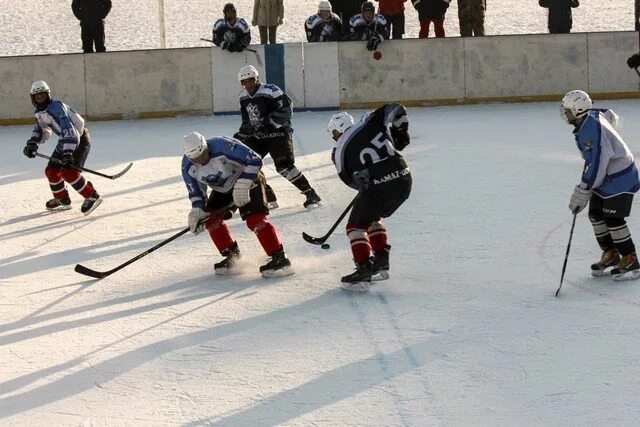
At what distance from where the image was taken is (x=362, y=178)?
681 centimetres

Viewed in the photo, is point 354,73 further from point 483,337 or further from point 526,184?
point 483,337

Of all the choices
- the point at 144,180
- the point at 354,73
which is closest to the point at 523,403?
the point at 144,180

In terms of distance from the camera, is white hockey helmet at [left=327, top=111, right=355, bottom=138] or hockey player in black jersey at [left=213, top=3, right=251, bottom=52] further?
hockey player in black jersey at [left=213, top=3, right=251, bottom=52]

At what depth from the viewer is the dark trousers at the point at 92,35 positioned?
14.2 metres

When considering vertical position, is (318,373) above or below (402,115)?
below

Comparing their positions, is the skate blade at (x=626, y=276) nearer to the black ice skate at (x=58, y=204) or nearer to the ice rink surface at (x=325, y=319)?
the ice rink surface at (x=325, y=319)

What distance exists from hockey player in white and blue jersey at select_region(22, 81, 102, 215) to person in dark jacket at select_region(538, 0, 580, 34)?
23.1ft

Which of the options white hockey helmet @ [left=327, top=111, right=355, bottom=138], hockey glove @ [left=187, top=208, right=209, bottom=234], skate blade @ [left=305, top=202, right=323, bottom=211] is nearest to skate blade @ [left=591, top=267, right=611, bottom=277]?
white hockey helmet @ [left=327, top=111, right=355, bottom=138]

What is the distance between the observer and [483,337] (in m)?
5.96

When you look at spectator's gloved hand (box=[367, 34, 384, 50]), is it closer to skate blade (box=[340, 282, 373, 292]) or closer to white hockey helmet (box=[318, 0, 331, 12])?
white hockey helmet (box=[318, 0, 331, 12])

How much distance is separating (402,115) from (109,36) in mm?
12017

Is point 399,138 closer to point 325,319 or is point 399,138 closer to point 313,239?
point 313,239

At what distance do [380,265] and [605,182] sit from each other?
1.39 metres

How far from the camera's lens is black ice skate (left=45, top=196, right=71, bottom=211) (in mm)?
9469
